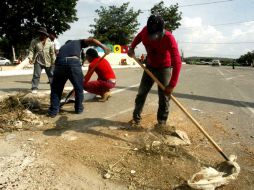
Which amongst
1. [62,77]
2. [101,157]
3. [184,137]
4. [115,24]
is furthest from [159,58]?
[115,24]

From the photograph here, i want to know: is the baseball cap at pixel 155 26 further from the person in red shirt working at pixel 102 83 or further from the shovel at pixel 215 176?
the person in red shirt working at pixel 102 83

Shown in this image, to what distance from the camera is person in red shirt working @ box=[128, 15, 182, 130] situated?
15.3 feet

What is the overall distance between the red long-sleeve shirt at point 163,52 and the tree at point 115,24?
48940mm

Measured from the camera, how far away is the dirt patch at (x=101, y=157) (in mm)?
3760

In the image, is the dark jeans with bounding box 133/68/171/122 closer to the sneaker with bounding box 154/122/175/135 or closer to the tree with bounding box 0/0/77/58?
the sneaker with bounding box 154/122/175/135

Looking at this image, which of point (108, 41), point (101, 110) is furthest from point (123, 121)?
point (108, 41)

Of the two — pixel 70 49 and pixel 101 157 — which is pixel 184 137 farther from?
pixel 70 49

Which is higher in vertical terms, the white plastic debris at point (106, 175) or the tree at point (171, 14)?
the tree at point (171, 14)

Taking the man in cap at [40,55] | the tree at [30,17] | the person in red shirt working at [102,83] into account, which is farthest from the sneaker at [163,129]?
the tree at [30,17]

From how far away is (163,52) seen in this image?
515cm

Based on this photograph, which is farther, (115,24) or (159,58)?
(115,24)

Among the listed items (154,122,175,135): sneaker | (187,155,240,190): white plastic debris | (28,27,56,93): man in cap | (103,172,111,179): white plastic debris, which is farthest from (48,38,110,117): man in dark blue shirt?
(187,155,240,190): white plastic debris

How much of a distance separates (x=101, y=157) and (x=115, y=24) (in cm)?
5312

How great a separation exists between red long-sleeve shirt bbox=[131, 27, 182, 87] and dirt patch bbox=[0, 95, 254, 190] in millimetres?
1100
